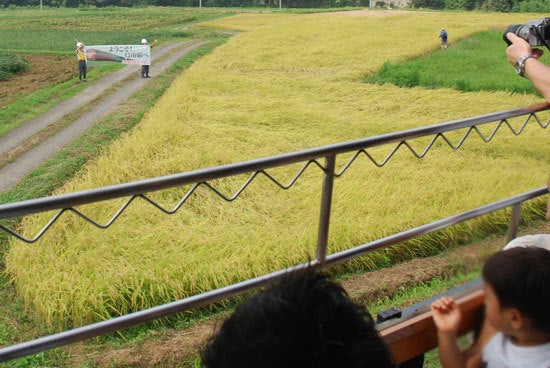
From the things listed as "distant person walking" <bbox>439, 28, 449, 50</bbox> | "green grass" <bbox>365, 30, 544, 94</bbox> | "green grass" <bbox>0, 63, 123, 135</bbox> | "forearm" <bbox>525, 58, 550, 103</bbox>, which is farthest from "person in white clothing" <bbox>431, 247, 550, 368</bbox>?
→ "distant person walking" <bbox>439, 28, 449, 50</bbox>

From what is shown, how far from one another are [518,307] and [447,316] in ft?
0.49

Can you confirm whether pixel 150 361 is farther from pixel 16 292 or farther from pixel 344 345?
pixel 344 345

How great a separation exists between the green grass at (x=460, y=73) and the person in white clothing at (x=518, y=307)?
22.3ft

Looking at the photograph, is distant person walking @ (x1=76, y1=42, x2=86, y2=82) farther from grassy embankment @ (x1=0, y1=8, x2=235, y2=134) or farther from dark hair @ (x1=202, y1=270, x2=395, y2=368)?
dark hair @ (x1=202, y1=270, x2=395, y2=368)

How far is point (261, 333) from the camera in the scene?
22.4 inches

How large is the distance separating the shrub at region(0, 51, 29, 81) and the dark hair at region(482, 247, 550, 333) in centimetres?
1332

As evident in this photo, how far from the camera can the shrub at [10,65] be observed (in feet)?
42.7

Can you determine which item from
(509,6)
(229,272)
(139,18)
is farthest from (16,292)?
(139,18)

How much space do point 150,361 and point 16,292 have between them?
43.6 inches

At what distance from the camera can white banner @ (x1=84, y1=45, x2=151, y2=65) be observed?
1127 centimetres

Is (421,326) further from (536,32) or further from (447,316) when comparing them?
(536,32)

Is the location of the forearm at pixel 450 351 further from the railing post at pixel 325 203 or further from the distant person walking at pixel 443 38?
the distant person walking at pixel 443 38

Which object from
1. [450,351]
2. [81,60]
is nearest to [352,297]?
[450,351]

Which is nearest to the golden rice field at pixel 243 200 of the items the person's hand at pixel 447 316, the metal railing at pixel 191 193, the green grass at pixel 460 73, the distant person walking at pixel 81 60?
the person's hand at pixel 447 316
